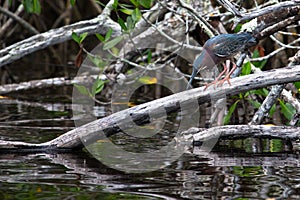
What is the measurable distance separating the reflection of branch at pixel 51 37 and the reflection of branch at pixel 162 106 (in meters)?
1.93

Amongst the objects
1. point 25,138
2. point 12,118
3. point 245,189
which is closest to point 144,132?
point 25,138

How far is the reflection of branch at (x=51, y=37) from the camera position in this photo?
248 inches

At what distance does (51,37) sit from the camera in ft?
21.0

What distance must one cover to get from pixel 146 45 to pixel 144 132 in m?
1.60

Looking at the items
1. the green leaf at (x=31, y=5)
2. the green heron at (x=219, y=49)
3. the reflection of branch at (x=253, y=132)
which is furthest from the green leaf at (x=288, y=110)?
the green leaf at (x=31, y=5)

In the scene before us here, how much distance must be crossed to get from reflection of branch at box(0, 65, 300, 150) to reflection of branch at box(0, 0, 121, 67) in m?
1.93

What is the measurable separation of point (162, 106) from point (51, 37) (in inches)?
89.8

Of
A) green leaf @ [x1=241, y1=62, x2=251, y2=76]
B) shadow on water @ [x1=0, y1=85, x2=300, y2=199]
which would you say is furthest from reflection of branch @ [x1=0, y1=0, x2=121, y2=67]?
green leaf @ [x1=241, y1=62, x2=251, y2=76]

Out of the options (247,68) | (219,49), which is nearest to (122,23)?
(247,68)

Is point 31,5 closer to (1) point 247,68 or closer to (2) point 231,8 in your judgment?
(1) point 247,68

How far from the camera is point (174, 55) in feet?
23.2

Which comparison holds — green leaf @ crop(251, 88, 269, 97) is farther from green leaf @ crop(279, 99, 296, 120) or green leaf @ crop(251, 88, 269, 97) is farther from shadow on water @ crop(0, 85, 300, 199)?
shadow on water @ crop(0, 85, 300, 199)

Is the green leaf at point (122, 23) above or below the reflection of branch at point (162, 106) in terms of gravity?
above

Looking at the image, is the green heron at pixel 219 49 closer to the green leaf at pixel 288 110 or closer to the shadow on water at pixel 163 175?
the shadow on water at pixel 163 175
